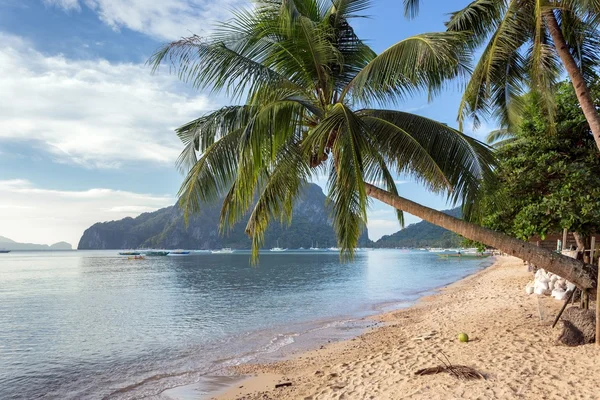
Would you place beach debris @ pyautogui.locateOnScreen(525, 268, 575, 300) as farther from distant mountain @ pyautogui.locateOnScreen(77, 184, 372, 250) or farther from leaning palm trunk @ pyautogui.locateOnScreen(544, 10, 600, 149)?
distant mountain @ pyautogui.locateOnScreen(77, 184, 372, 250)

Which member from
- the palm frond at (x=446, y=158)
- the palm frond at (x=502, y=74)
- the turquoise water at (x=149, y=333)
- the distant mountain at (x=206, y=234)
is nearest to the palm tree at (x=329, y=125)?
the palm frond at (x=446, y=158)

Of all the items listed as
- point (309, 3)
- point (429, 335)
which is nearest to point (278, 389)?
point (429, 335)

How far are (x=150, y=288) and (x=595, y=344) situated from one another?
34933mm

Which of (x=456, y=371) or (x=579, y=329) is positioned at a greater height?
(x=579, y=329)

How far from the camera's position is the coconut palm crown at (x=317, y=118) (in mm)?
5367

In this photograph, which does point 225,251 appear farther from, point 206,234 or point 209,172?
point 209,172

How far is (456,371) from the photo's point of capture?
5.81m

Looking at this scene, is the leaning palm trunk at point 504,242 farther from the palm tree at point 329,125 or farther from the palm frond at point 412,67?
the palm frond at point 412,67

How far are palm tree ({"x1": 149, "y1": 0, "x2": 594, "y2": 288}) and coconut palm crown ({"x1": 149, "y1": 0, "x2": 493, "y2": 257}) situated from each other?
17 millimetres

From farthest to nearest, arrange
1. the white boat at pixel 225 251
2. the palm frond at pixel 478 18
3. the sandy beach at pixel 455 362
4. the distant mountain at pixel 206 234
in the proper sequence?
the distant mountain at pixel 206 234
the white boat at pixel 225 251
the palm frond at pixel 478 18
the sandy beach at pixel 455 362

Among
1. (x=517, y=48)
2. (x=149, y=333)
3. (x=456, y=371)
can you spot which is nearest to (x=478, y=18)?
(x=517, y=48)

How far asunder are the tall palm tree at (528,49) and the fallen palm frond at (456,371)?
3.96 m

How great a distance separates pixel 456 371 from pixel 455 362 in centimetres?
71

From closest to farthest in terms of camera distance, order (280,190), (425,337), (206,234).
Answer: (280,190) → (425,337) → (206,234)
